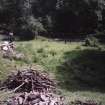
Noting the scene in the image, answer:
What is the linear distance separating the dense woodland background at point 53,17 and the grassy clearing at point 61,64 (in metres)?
6.07

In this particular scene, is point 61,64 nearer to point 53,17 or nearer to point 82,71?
point 82,71

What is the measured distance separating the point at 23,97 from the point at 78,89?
3910 millimetres

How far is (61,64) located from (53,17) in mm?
12834

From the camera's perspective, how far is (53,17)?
31234 mm

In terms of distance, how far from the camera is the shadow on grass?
1567 centimetres

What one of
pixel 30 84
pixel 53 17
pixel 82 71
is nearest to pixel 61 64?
pixel 82 71

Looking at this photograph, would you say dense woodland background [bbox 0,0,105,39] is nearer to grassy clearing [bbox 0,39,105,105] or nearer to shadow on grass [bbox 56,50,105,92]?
grassy clearing [bbox 0,39,105,105]

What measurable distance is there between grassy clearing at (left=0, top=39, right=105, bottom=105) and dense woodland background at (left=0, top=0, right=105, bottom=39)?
6.07 meters

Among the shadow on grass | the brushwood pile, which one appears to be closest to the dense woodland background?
the shadow on grass

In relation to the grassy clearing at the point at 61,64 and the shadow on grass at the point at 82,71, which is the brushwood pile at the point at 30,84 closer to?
the grassy clearing at the point at 61,64

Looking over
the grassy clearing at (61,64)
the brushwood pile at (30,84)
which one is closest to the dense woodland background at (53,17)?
the grassy clearing at (61,64)

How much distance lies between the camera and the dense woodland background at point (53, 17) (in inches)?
1153

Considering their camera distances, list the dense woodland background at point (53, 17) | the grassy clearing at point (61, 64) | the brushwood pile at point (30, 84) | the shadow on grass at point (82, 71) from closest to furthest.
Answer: the brushwood pile at point (30, 84) → the grassy clearing at point (61, 64) → the shadow on grass at point (82, 71) → the dense woodland background at point (53, 17)

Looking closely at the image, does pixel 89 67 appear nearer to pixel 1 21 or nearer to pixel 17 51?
pixel 17 51
